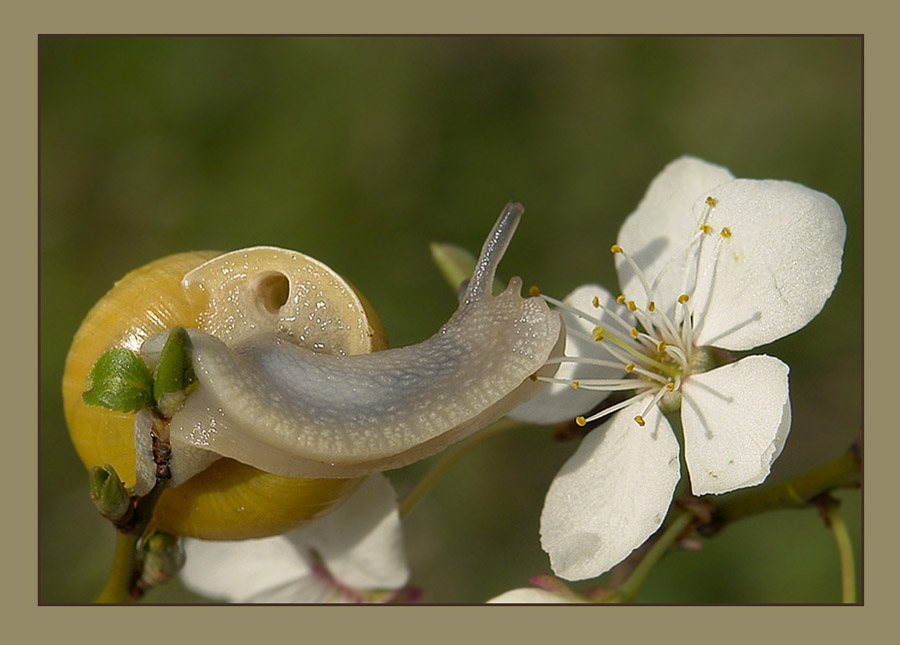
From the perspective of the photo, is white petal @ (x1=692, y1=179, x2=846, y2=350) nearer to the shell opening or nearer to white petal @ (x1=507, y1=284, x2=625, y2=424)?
white petal @ (x1=507, y1=284, x2=625, y2=424)

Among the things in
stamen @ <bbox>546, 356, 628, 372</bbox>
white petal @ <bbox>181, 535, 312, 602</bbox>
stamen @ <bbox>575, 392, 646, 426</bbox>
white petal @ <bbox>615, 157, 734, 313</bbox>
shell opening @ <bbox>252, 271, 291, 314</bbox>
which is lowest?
white petal @ <bbox>181, 535, 312, 602</bbox>

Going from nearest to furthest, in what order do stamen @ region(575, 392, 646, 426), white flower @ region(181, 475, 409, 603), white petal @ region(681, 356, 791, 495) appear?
white petal @ region(681, 356, 791, 495), stamen @ region(575, 392, 646, 426), white flower @ region(181, 475, 409, 603)

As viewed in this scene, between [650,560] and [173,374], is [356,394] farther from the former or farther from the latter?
[650,560]

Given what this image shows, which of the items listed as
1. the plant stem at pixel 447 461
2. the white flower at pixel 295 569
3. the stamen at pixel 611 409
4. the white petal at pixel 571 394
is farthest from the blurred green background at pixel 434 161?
the stamen at pixel 611 409

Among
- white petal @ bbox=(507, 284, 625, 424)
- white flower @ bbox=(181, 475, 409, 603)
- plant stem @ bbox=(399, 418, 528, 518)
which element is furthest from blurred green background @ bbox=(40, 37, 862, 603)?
white petal @ bbox=(507, 284, 625, 424)

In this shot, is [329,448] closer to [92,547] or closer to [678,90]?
[92,547]

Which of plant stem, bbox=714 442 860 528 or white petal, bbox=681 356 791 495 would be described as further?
plant stem, bbox=714 442 860 528

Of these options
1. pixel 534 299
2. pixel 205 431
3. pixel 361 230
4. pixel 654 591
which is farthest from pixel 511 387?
pixel 361 230

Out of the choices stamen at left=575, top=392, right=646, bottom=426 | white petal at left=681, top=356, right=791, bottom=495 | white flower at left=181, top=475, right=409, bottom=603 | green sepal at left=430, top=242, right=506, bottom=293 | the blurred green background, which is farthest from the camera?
the blurred green background
